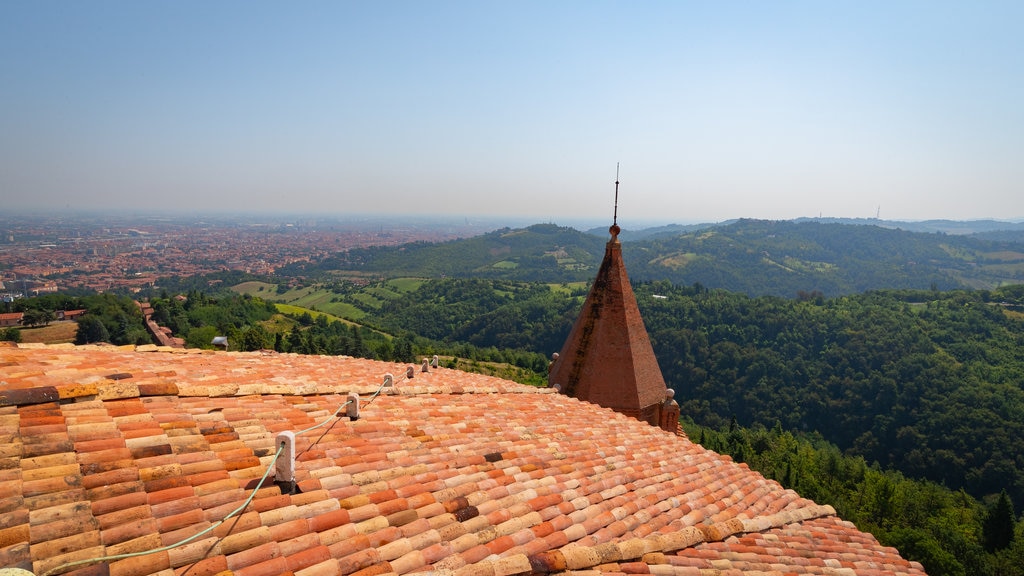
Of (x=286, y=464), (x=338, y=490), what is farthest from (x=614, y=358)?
(x=286, y=464)

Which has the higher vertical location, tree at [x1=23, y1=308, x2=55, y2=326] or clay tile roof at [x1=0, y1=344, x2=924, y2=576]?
clay tile roof at [x1=0, y1=344, x2=924, y2=576]

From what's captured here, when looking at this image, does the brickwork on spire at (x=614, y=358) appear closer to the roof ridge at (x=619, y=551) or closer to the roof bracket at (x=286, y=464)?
the roof ridge at (x=619, y=551)

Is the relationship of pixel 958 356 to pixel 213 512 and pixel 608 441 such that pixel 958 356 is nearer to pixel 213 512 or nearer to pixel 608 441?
pixel 608 441

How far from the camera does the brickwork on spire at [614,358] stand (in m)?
11.3

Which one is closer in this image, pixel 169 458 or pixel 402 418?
pixel 169 458

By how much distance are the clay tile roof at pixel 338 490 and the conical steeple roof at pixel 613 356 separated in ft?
13.6

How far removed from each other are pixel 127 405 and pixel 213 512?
5.23 ft

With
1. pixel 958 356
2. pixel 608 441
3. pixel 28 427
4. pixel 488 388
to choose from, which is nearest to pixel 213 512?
pixel 28 427

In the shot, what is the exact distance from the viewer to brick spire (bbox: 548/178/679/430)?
1127 centimetres

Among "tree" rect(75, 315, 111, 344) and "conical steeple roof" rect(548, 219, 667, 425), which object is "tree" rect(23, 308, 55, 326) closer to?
"tree" rect(75, 315, 111, 344)

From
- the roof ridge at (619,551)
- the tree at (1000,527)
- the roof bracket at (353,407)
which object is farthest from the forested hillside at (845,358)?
the roof bracket at (353,407)

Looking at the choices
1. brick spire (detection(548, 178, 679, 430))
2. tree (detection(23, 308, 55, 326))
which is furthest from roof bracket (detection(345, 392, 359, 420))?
tree (detection(23, 308, 55, 326))

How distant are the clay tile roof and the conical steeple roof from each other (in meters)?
4.14

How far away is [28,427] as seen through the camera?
3.10 metres
